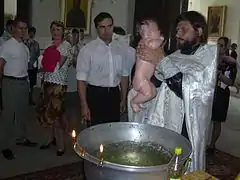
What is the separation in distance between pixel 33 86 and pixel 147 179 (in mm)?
4788

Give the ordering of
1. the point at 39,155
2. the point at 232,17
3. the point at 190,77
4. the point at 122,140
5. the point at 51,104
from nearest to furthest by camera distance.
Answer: the point at 122,140 < the point at 190,77 < the point at 51,104 < the point at 39,155 < the point at 232,17

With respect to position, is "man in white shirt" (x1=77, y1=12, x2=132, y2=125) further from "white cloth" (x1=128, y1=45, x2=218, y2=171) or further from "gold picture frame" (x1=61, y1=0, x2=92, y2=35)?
"gold picture frame" (x1=61, y1=0, x2=92, y2=35)

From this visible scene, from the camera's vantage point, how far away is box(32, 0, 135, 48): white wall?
18.6 ft

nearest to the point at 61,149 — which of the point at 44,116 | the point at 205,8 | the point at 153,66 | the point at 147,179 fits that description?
the point at 44,116

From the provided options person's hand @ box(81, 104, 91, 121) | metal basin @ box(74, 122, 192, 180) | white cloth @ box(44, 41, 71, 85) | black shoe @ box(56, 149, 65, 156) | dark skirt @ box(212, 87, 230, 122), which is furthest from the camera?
dark skirt @ box(212, 87, 230, 122)

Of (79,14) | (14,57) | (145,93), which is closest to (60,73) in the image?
(14,57)

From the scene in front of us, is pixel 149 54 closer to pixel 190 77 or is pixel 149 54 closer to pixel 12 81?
pixel 190 77

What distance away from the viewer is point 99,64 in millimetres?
2721

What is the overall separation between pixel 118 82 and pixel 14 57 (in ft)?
3.26

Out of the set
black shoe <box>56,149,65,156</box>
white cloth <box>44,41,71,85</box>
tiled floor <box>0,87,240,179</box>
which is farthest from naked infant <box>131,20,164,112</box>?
black shoe <box>56,149,65,156</box>

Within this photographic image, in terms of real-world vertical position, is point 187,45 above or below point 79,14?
below

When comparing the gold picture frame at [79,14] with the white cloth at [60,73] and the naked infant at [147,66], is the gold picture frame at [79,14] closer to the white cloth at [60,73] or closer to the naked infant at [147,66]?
the white cloth at [60,73]

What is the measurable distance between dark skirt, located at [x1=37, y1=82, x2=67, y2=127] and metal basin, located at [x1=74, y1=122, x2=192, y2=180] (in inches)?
82.7

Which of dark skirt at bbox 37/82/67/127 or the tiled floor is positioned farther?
dark skirt at bbox 37/82/67/127
